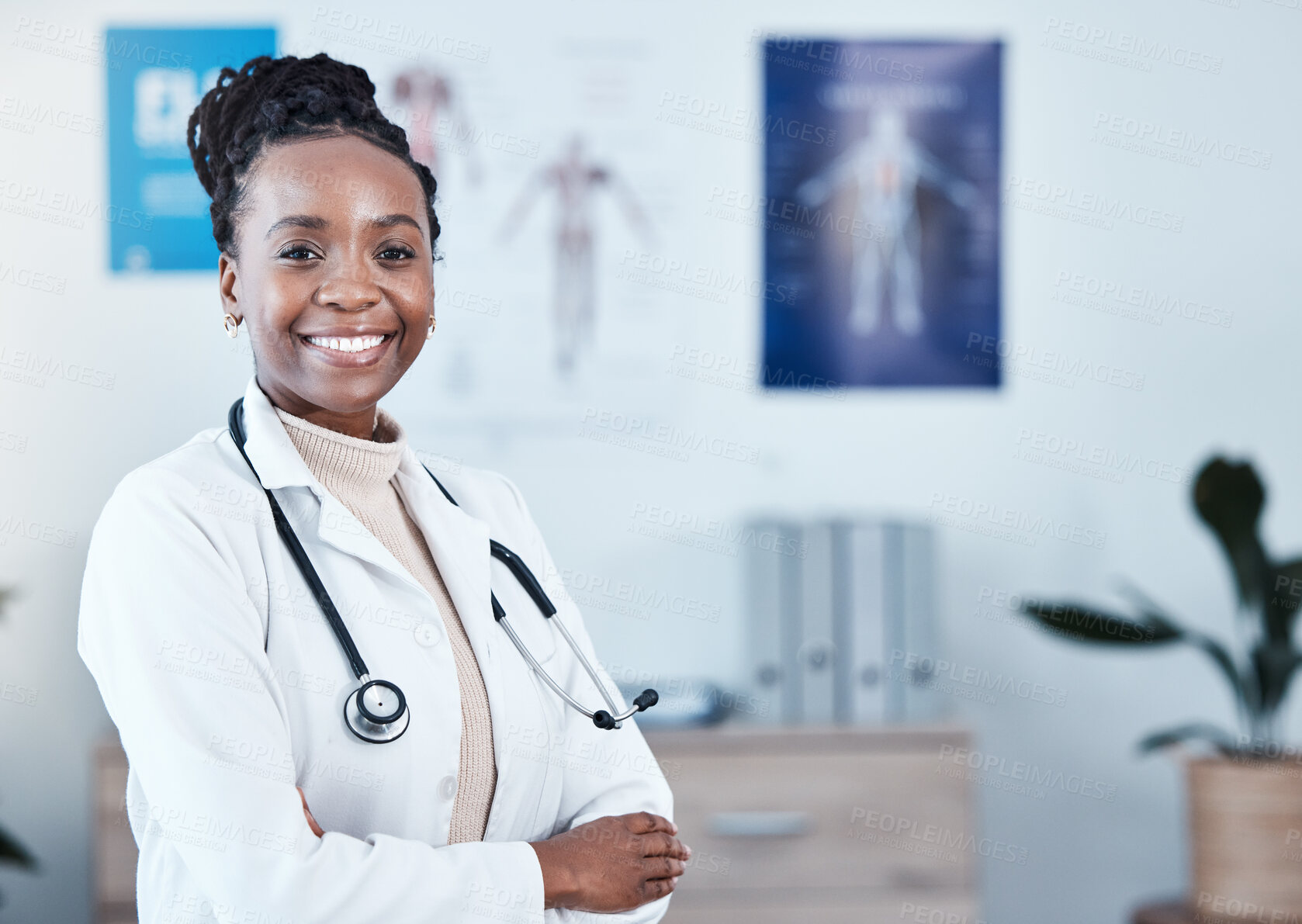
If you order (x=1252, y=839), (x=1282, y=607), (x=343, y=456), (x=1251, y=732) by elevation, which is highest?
(x=343, y=456)

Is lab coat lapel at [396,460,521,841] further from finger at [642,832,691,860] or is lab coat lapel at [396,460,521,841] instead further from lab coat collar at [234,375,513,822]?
finger at [642,832,691,860]

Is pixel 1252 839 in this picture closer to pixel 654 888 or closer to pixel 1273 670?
pixel 1273 670

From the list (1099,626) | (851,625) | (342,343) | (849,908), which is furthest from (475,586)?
(1099,626)

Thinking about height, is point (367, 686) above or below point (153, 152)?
below

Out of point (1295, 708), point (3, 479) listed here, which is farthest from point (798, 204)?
point (3, 479)

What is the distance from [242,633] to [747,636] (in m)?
1.54

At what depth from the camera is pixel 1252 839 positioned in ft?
7.41

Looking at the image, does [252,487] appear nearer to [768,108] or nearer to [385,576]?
[385,576]

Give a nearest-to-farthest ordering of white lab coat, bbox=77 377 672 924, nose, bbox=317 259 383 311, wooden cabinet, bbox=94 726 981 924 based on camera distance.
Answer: white lab coat, bbox=77 377 672 924, nose, bbox=317 259 383 311, wooden cabinet, bbox=94 726 981 924

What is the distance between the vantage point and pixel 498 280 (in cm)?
268

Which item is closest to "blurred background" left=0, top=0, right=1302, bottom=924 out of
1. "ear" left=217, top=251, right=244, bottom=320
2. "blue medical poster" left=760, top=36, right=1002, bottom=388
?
"blue medical poster" left=760, top=36, right=1002, bottom=388

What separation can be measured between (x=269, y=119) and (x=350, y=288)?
21 cm

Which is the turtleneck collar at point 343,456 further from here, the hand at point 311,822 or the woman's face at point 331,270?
the hand at point 311,822

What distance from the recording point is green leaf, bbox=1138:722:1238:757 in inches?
92.5
